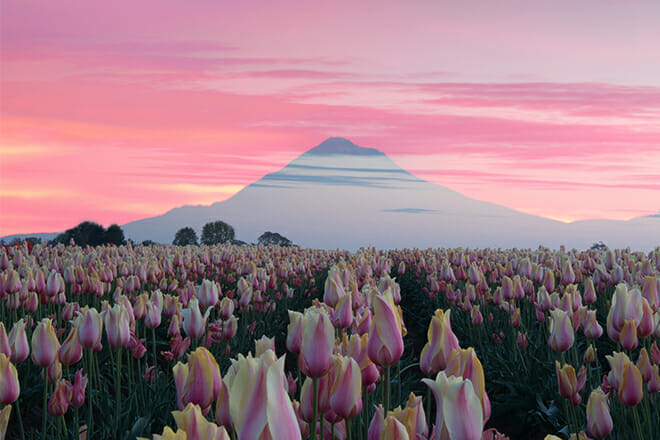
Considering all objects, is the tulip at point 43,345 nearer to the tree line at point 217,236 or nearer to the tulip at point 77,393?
the tulip at point 77,393

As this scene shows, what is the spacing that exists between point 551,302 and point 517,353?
1.59 metres

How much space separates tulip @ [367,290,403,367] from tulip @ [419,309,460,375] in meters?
0.16

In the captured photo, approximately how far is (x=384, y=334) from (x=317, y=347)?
0.28m

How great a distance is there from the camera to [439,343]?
87.0 inches

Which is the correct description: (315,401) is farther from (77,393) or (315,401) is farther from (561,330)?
(561,330)

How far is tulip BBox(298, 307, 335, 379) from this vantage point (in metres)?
1.96

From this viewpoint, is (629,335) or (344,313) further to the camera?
(629,335)

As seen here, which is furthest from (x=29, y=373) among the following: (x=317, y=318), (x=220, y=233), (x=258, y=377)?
(x=220, y=233)

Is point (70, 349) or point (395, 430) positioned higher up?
point (395, 430)

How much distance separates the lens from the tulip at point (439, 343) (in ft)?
7.11

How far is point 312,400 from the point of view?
2033mm

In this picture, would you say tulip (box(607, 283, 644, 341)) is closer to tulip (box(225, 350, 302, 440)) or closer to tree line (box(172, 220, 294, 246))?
tulip (box(225, 350, 302, 440))

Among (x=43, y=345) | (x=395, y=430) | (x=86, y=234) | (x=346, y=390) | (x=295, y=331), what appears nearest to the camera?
(x=395, y=430)

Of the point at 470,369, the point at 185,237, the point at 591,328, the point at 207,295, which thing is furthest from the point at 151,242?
the point at 470,369
